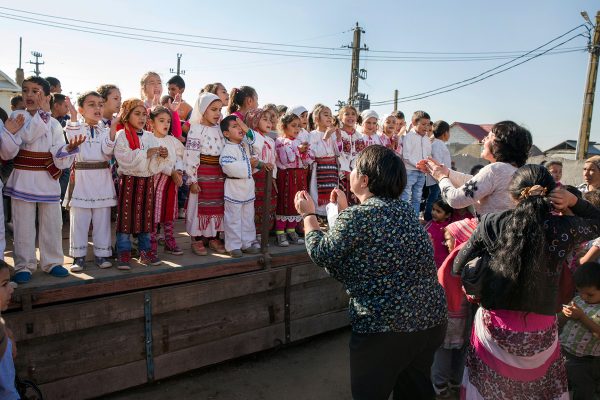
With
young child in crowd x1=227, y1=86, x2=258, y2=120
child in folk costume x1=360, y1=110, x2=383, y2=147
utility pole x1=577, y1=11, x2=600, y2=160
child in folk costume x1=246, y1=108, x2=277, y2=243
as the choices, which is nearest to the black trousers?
child in folk costume x1=246, y1=108, x2=277, y2=243

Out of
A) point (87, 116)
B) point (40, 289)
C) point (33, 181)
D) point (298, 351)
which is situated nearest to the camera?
point (40, 289)

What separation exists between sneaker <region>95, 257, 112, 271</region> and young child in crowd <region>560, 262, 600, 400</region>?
3735 mm

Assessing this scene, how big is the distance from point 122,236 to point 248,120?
6.45 ft

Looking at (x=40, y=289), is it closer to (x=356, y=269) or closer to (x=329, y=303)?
(x=356, y=269)

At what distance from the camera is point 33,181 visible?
11.6 feet

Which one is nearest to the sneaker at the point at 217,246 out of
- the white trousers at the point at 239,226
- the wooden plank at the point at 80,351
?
the white trousers at the point at 239,226

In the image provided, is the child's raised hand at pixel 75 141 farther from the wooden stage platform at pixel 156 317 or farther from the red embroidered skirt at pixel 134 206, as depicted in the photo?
the wooden stage platform at pixel 156 317

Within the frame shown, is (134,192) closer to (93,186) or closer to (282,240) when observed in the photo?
(93,186)

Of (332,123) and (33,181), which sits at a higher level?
(332,123)

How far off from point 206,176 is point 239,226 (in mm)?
613

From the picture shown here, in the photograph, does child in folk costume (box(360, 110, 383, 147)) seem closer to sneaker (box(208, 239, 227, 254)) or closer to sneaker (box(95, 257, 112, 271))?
sneaker (box(208, 239, 227, 254))

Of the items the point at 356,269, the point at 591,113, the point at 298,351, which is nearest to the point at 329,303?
the point at 298,351

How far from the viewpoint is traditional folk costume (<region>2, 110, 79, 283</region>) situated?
11.5ft

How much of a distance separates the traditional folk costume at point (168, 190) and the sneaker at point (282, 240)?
118 centimetres
